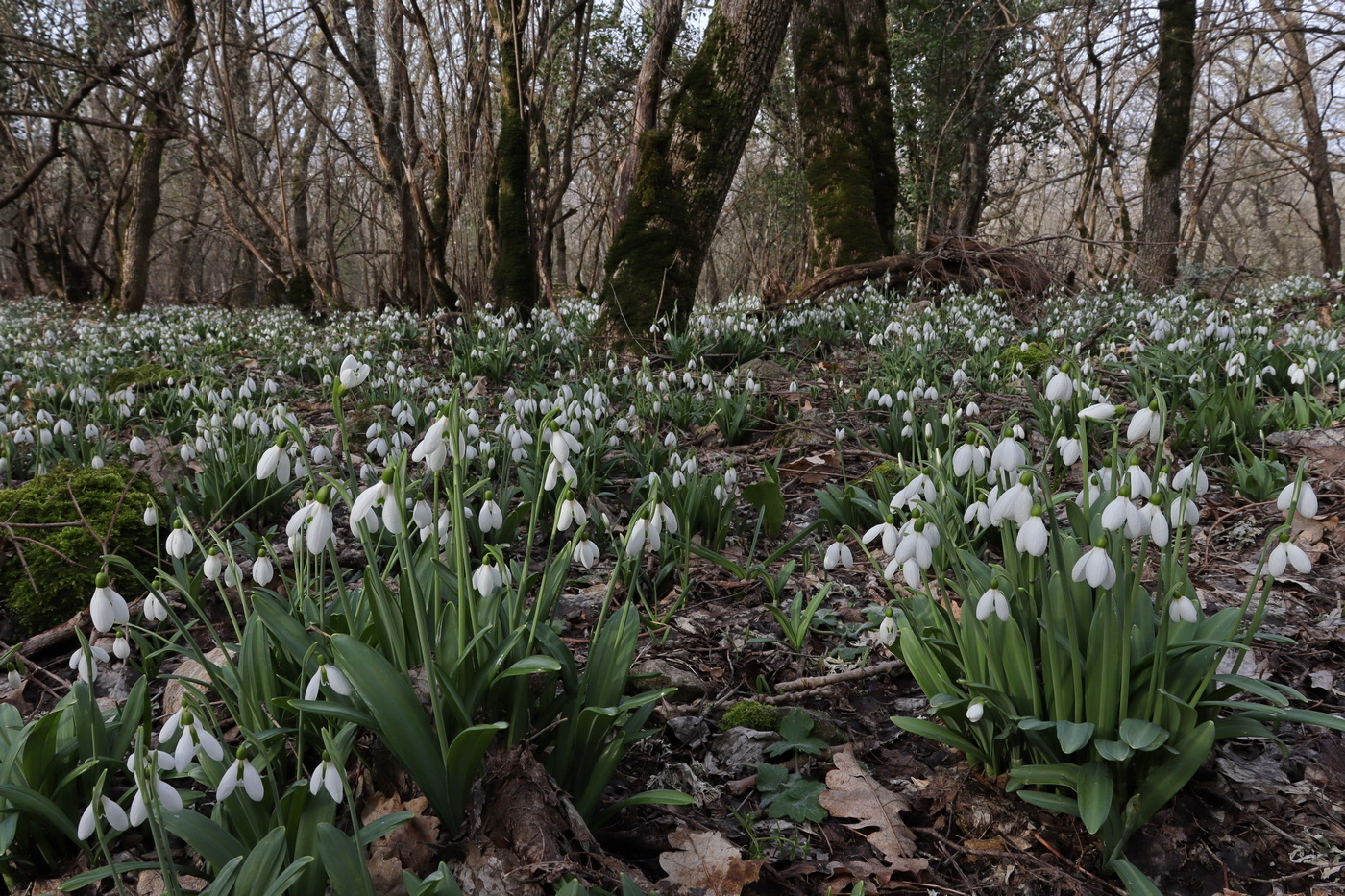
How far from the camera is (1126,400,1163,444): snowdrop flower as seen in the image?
1.50 m

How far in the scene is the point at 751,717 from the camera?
6.87 ft

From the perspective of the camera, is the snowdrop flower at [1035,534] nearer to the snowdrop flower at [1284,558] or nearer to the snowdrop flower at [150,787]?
the snowdrop flower at [1284,558]

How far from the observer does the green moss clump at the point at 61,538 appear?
8.77ft

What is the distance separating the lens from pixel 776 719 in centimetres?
211

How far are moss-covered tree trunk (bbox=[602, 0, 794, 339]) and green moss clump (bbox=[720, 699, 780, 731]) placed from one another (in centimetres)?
446

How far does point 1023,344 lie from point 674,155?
3.08m

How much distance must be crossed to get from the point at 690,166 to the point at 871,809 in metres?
5.33

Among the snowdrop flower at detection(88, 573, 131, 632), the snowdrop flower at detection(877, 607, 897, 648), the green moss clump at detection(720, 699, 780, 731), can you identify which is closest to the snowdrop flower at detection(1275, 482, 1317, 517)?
the snowdrop flower at detection(877, 607, 897, 648)

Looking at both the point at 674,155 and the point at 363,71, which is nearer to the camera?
the point at 674,155

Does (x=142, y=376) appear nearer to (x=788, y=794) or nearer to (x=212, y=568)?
(x=212, y=568)

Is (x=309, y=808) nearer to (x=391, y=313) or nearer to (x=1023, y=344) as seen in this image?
(x=1023, y=344)

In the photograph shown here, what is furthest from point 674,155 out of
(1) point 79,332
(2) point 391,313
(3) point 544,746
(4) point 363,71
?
(1) point 79,332

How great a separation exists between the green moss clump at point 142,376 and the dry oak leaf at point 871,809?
539 cm

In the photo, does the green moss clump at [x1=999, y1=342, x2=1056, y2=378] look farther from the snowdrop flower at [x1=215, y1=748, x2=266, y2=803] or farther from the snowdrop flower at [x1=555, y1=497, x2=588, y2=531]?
the snowdrop flower at [x1=215, y1=748, x2=266, y2=803]
